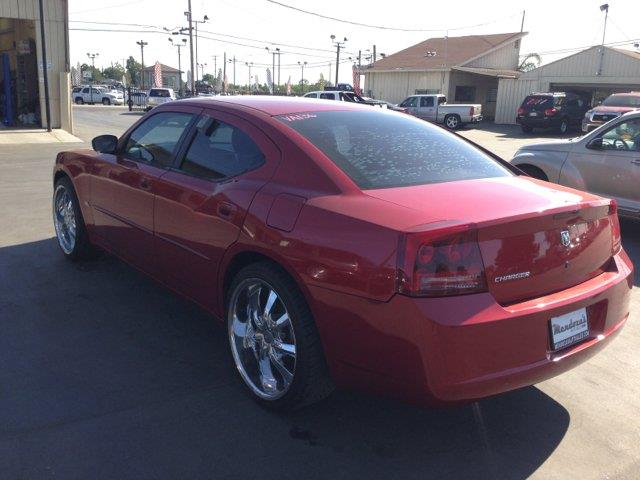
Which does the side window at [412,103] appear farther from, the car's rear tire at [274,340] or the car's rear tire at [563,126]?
the car's rear tire at [274,340]

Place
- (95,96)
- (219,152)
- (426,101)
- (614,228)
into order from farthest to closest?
(95,96)
(426,101)
(219,152)
(614,228)

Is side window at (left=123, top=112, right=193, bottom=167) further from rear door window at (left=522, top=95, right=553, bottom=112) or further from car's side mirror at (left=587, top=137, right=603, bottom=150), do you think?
rear door window at (left=522, top=95, right=553, bottom=112)

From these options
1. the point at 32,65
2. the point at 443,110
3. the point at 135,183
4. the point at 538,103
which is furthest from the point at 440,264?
the point at 443,110

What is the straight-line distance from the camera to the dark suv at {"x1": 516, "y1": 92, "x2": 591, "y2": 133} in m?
A: 28.8

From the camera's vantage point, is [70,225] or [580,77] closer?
[70,225]

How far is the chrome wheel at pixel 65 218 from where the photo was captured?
552cm

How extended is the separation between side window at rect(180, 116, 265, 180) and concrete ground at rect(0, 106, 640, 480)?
118 centimetres

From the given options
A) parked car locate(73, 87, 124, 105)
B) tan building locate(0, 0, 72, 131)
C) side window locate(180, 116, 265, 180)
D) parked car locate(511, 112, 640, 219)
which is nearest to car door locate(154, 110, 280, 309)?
side window locate(180, 116, 265, 180)

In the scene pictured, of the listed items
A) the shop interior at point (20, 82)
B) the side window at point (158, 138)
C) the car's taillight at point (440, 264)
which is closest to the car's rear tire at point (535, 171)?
the side window at point (158, 138)

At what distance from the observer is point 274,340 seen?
317cm

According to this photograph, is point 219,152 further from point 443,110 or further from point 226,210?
point 443,110

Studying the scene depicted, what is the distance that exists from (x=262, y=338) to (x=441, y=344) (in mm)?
1146

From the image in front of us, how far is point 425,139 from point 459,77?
4243 centimetres

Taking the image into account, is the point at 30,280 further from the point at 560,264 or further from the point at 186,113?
the point at 560,264
